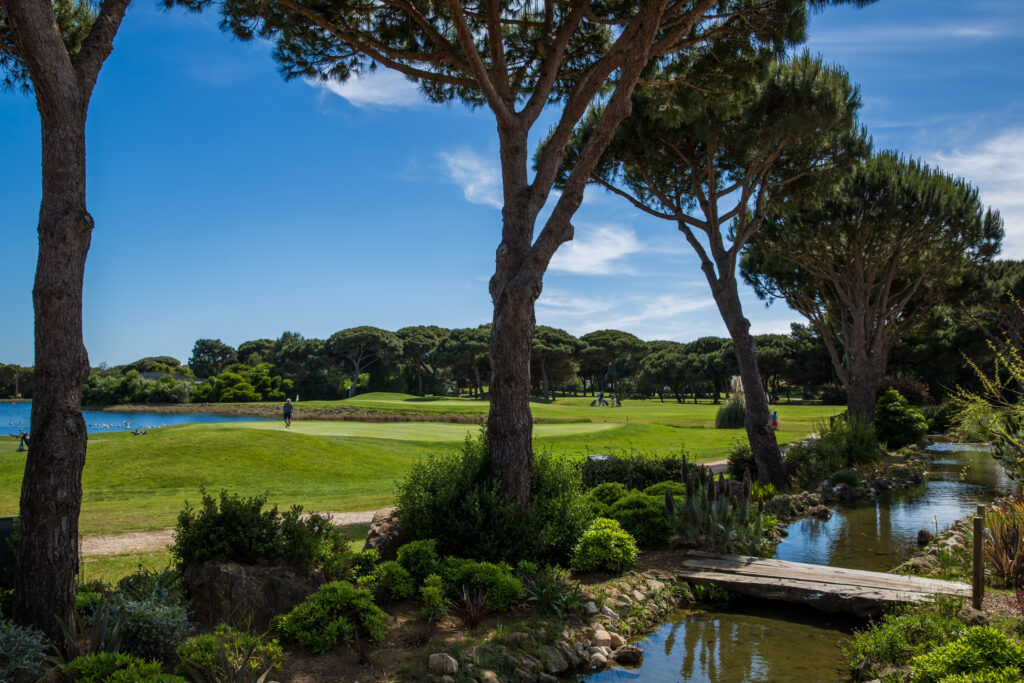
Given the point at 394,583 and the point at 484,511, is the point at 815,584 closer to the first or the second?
the point at 484,511

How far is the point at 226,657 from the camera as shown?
4824mm

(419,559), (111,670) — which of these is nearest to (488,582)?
(419,559)

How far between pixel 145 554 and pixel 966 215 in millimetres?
29864

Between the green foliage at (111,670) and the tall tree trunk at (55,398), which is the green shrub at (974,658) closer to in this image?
the green foliage at (111,670)

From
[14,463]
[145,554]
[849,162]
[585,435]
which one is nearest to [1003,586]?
[145,554]

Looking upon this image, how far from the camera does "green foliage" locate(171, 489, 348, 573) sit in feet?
20.6

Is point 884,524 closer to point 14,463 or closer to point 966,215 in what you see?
point 966,215

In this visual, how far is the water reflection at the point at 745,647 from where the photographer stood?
6297 mm

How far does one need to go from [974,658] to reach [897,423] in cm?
2594

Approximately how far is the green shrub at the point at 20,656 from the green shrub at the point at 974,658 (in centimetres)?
659

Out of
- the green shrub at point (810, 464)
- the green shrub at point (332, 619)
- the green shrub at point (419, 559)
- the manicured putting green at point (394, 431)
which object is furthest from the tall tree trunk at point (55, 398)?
the manicured putting green at point (394, 431)

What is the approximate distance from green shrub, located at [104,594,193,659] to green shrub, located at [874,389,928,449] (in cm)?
2911

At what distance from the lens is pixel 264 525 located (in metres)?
6.53

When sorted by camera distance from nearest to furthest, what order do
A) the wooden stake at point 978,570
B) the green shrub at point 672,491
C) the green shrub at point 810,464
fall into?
the wooden stake at point 978,570, the green shrub at point 672,491, the green shrub at point 810,464
